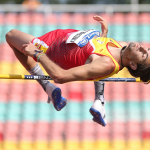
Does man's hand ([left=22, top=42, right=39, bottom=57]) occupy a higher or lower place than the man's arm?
higher

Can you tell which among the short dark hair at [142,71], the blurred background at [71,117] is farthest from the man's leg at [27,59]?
the blurred background at [71,117]

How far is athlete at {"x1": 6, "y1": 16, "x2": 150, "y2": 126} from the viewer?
8.27 ft

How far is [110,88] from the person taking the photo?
5996 millimetres

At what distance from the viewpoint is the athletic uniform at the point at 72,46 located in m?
2.67

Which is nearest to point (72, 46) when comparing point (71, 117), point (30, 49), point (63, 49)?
point (63, 49)

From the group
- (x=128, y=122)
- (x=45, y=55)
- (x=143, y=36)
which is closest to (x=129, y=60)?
(x=45, y=55)

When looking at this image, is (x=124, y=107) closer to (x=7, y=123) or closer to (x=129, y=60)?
(x=7, y=123)

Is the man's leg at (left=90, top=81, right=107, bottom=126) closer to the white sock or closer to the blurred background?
the white sock

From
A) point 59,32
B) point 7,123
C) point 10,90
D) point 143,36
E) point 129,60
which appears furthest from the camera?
point 143,36

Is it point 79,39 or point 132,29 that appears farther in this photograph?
point 132,29

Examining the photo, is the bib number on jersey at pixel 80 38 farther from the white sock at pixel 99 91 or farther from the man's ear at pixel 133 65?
the white sock at pixel 99 91

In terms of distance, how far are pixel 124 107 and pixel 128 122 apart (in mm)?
306

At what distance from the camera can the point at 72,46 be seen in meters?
2.78

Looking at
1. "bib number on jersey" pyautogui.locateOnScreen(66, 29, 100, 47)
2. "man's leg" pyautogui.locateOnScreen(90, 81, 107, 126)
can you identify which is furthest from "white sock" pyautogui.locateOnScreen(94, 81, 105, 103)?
"bib number on jersey" pyautogui.locateOnScreen(66, 29, 100, 47)
